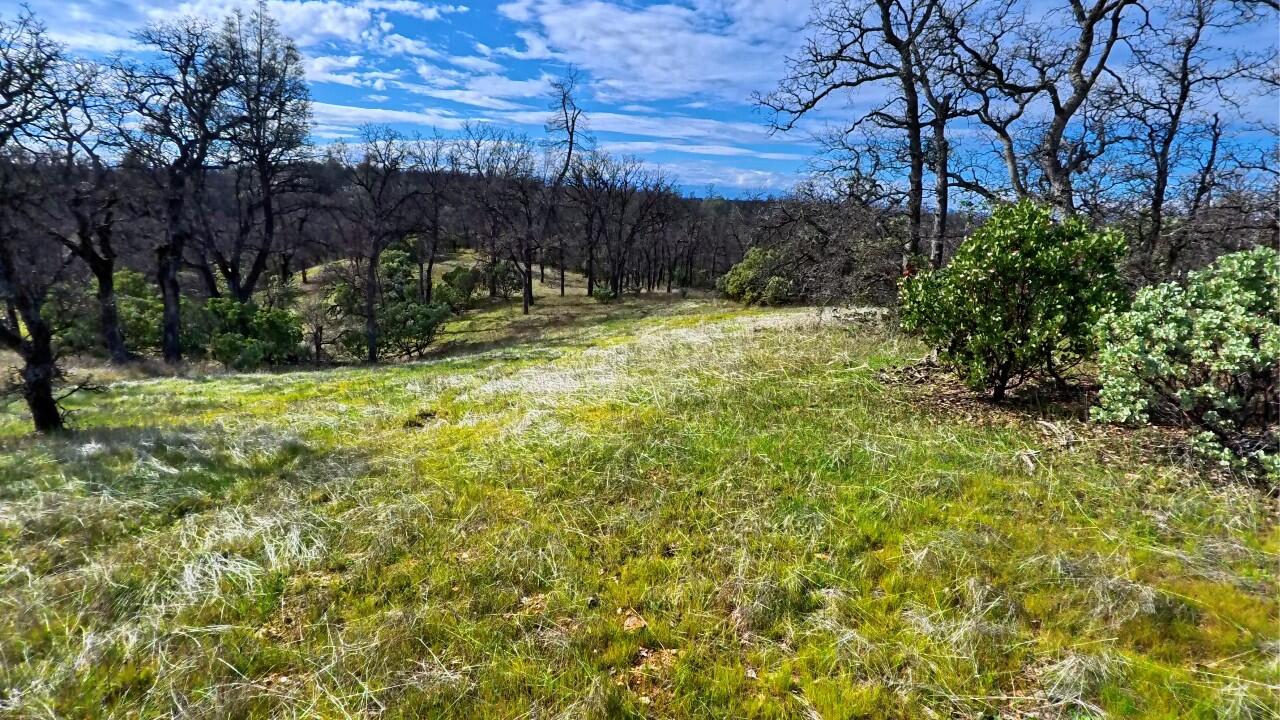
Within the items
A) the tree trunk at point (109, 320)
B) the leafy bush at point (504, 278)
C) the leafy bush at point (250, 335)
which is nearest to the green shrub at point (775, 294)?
the leafy bush at point (250, 335)

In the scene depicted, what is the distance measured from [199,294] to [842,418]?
93.5 feet

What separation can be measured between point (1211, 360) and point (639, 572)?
4612mm

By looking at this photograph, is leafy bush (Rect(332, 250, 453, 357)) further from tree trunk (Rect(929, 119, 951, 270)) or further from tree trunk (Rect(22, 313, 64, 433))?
tree trunk (Rect(929, 119, 951, 270))

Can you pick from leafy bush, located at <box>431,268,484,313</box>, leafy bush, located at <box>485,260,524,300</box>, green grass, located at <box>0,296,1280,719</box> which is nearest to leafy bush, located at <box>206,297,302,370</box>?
green grass, located at <box>0,296,1280,719</box>

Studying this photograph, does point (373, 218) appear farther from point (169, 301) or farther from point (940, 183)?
point (940, 183)

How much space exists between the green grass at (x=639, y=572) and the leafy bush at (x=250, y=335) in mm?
12301

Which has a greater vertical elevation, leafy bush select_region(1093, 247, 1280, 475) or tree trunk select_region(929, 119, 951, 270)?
tree trunk select_region(929, 119, 951, 270)

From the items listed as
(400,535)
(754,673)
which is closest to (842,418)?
(754,673)

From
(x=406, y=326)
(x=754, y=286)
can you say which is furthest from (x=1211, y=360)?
(x=754, y=286)

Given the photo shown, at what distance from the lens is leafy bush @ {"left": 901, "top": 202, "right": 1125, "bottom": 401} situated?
5.51 meters

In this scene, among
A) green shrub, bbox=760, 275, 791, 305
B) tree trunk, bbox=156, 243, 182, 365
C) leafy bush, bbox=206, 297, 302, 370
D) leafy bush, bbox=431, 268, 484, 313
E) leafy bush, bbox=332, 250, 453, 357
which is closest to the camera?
leafy bush, bbox=206, 297, 302, 370

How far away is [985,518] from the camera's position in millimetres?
3990

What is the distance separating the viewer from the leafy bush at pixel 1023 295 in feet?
18.1

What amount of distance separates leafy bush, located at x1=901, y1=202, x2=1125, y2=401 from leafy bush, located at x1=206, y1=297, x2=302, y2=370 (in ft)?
62.6
